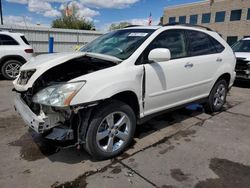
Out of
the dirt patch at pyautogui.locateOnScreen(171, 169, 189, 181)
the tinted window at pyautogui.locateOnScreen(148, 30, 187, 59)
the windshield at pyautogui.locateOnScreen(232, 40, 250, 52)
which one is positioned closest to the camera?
the dirt patch at pyautogui.locateOnScreen(171, 169, 189, 181)

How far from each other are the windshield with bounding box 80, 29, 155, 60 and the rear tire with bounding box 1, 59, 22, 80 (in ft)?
17.6

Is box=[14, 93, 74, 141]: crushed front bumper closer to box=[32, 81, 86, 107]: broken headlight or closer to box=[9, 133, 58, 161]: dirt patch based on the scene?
box=[32, 81, 86, 107]: broken headlight

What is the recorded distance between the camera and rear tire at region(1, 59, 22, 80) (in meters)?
8.24

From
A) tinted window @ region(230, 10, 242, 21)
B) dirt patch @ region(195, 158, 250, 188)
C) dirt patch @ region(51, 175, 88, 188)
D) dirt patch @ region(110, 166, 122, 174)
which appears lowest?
dirt patch @ region(51, 175, 88, 188)

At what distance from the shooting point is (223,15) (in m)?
37.0

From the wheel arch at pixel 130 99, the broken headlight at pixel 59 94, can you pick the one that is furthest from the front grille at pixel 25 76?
the wheel arch at pixel 130 99

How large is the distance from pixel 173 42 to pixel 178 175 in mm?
2121

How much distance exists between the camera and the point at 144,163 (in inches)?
118

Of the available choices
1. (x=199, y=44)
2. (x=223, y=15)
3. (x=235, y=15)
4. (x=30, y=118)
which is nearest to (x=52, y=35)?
(x=199, y=44)

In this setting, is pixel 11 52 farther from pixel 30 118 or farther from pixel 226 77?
pixel 226 77

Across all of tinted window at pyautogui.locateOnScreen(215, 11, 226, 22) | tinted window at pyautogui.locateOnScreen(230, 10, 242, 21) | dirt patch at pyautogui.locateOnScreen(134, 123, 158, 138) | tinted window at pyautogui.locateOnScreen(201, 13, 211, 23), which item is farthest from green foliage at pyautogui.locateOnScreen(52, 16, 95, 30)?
dirt patch at pyautogui.locateOnScreen(134, 123, 158, 138)

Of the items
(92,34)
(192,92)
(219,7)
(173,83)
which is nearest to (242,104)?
(192,92)

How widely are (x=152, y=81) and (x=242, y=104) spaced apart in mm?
3775

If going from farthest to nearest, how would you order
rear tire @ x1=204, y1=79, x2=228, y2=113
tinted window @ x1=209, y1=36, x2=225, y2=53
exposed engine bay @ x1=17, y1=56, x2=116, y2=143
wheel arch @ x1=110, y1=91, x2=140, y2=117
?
1. rear tire @ x1=204, y1=79, x2=228, y2=113
2. tinted window @ x1=209, y1=36, x2=225, y2=53
3. wheel arch @ x1=110, y1=91, x2=140, y2=117
4. exposed engine bay @ x1=17, y1=56, x2=116, y2=143
